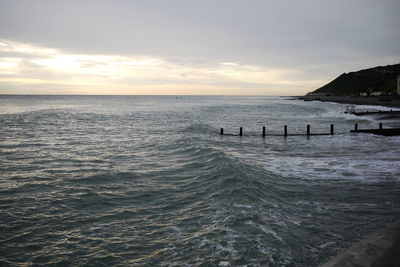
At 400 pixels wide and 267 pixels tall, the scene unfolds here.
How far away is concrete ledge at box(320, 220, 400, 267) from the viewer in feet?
17.0

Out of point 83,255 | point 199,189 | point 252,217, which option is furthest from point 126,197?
point 252,217

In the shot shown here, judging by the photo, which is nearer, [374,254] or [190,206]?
[374,254]

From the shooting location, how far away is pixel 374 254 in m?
5.48

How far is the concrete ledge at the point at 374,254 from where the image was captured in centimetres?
519

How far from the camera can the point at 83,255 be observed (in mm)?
6973

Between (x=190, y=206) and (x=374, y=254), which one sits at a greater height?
(x=374, y=254)

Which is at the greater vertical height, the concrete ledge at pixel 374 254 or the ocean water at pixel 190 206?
the concrete ledge at pixel 374 254

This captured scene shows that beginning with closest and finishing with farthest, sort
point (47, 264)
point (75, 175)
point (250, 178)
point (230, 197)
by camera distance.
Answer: point (47, 264)
point (230, 197)
point (250, 178)
point (75, 175)

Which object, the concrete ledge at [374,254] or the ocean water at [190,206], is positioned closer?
the concrete ledge at [374,254]

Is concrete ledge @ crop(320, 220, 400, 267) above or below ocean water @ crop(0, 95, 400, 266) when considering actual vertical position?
above

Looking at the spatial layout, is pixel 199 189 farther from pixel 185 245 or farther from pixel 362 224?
pixel 362 224

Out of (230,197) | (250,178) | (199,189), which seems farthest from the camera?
(250,178)

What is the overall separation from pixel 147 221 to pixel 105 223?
1.39 meters

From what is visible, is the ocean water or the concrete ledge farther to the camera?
the ocean water
